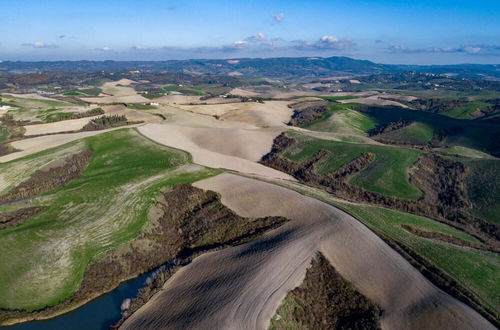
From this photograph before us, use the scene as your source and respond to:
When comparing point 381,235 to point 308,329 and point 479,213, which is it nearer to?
point 308,329

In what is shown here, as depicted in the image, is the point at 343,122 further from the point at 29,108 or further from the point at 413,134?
the point at 29,108

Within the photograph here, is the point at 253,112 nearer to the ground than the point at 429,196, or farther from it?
farther from it

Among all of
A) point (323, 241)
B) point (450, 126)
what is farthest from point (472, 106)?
point (323, 241)

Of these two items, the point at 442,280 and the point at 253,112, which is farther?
the point at 253,112

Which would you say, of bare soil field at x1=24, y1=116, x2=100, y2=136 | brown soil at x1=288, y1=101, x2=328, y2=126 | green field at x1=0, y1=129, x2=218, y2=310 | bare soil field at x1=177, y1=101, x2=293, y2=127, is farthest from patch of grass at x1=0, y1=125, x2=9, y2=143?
brown soil at x1=288, y1=101, x2=328, y2=126

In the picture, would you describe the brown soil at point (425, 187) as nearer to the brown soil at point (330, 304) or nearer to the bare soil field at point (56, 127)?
the brown soil at point (330, 304)

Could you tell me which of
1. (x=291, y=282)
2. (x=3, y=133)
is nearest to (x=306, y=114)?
(x=3, y=133)

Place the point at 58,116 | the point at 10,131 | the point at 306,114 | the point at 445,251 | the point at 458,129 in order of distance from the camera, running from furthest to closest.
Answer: the point at 306,114
the point at 58,116
the point at 458,129
the point at 10,131
the point at 445,251
